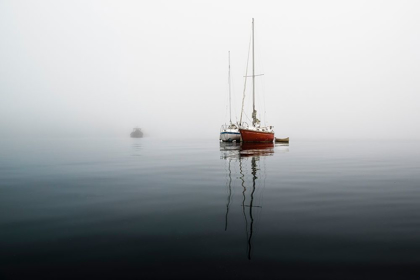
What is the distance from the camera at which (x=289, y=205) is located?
795 cm

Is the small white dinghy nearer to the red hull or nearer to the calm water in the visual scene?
the red hull

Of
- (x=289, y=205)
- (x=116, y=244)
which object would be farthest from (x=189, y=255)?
(x=289, y=205)

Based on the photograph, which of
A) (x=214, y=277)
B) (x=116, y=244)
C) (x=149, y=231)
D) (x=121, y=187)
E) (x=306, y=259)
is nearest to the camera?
(x=214, y=277)

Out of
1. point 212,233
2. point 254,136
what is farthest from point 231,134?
point 212,233

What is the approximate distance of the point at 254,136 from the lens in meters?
53.8

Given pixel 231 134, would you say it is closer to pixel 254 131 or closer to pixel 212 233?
pixel 254 131

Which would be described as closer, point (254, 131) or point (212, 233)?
point (212, 233)

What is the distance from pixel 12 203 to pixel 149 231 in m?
5.88

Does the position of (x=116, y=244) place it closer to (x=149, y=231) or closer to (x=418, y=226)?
(x=149, y=231)

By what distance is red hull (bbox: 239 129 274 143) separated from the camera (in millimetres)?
52025

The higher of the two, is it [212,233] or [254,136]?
[254,136]

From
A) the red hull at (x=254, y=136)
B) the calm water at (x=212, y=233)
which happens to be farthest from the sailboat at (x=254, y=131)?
the calm water at (x=212, y=233)

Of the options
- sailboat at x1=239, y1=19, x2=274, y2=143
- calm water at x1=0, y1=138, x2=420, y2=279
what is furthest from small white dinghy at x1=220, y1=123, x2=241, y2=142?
calm water at x1=0, y1=138, x2=420, y2=279

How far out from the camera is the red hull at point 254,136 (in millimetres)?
52025
